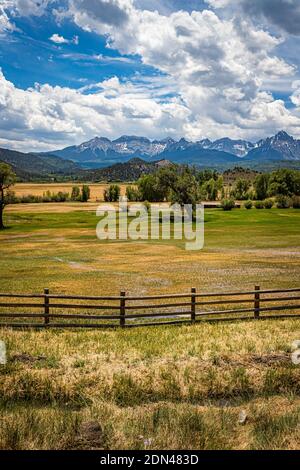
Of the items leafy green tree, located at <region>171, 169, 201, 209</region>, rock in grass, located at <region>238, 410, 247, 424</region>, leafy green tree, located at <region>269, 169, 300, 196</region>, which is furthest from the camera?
leafy green tree, located at <region>269, 169, 300, 196</region>

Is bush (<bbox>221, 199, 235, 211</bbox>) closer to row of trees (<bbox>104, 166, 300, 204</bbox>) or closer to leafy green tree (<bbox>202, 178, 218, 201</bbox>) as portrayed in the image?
row of trees (<bbox>104, 166, 300, 204</bbox>)

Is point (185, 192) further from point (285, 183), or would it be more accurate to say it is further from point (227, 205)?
point (285, 183)

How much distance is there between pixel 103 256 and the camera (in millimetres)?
52844

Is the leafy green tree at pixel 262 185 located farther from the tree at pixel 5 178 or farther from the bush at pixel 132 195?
the tree at pixel 5 178

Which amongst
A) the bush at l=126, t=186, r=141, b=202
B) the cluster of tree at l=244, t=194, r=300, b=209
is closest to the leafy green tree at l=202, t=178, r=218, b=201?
the bush at l=126, t=186, r=141, b=202

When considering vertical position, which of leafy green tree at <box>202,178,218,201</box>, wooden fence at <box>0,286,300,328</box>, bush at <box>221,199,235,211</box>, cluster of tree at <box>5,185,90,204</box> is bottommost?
wooden fence at <box>0,286,300,328</box>

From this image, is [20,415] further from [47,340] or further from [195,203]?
[195,203]

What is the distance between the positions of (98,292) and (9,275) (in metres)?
12.2

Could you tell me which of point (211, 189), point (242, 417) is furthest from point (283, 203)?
point (242, 417)

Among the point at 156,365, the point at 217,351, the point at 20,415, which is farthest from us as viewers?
the point at 217,351

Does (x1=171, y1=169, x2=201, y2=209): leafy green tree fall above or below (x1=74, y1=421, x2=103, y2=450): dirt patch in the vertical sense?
above

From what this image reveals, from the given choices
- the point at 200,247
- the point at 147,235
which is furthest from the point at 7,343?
the point at 147,235

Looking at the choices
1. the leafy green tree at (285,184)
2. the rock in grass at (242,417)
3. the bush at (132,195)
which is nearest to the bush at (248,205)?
the leafy green tree at (285,184)
